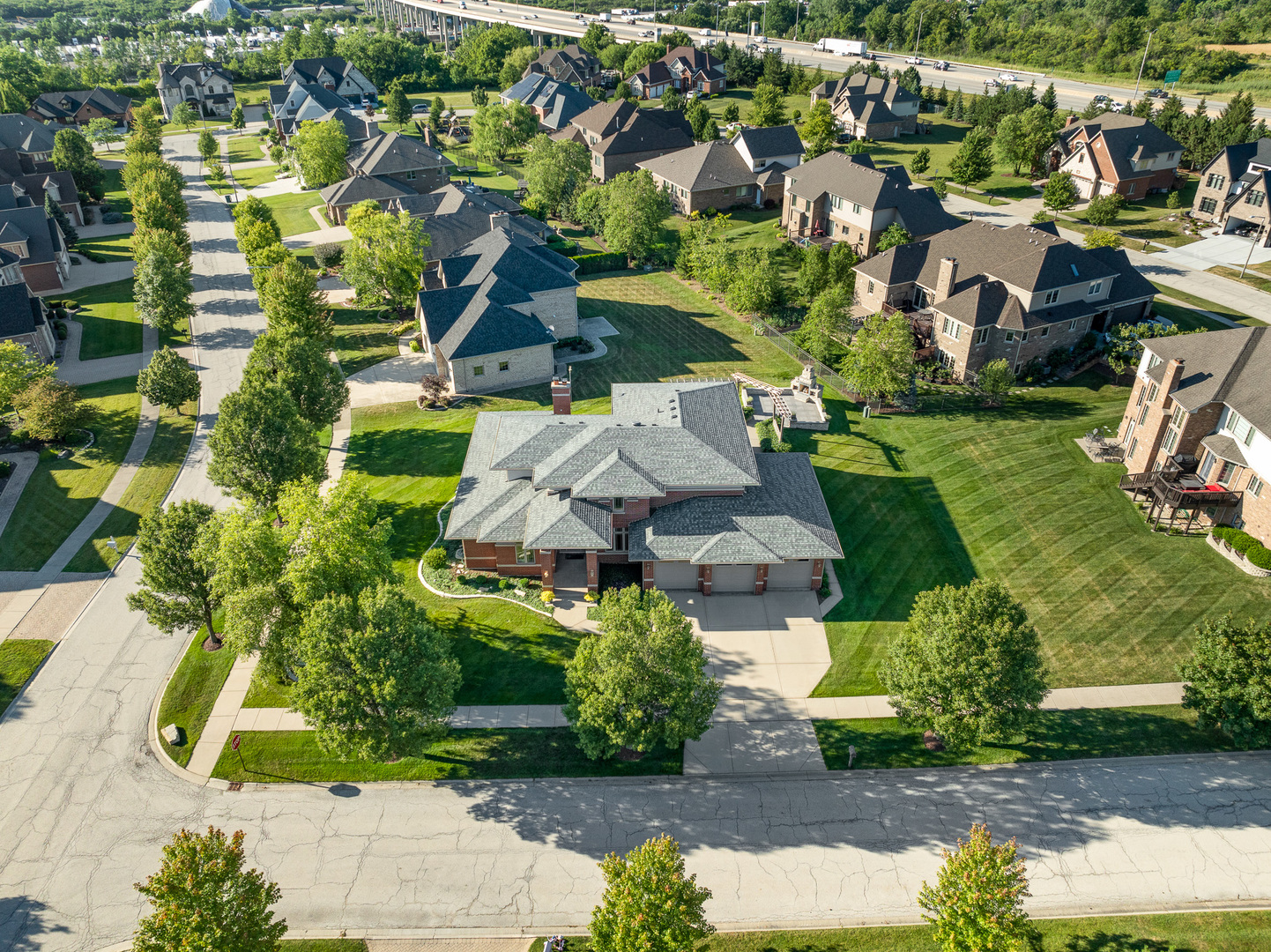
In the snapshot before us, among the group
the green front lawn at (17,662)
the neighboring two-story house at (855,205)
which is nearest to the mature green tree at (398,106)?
the neighboring two-story house at (855,205)

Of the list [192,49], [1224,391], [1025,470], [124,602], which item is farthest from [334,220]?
[192,49]

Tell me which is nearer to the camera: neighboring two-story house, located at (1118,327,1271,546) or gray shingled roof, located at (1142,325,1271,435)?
neighboring two-story house, located at (1118,327,1271,546)

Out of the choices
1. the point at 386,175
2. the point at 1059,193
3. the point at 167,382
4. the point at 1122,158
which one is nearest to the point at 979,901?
the point at 167,382

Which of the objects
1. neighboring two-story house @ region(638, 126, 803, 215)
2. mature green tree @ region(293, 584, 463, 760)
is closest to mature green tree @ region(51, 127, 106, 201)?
neighboring two-story house @ region(638, 126, 803, 215)

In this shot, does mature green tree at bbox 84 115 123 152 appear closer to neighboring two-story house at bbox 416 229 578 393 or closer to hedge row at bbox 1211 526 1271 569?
neighboring two-story house at bbox 416 229 578 393

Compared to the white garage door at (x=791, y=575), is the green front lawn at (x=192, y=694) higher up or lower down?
lower down

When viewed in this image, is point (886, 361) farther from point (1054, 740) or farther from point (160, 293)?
point (160, 293)

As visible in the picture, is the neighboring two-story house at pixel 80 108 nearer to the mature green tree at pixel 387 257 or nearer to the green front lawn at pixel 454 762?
the mature green tree at pixel 387 257

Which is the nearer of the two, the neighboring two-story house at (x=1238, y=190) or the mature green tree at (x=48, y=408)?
the mature green tree at (x=48, y=408)
